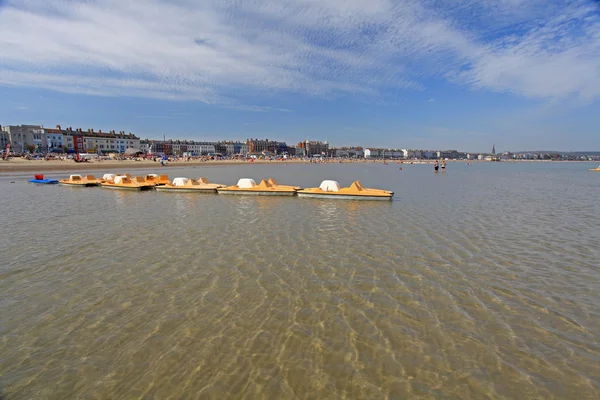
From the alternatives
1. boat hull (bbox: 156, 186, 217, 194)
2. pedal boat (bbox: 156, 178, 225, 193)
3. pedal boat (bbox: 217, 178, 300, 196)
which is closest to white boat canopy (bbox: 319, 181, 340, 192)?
pedal boat (bbox: 217, 178, 300, 196)

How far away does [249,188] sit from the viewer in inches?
1109

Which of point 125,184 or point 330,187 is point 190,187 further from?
point 330,187

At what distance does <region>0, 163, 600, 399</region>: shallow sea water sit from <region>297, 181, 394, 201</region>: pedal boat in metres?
10.2

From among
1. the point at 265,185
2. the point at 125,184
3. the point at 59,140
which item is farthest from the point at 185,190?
the point at 59,140

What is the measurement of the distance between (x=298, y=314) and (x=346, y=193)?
61.6 ft

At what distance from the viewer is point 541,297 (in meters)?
7.85

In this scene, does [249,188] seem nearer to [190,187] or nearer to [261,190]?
[261,190]

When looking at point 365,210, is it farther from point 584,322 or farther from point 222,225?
point 584,322

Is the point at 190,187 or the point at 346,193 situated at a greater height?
the point at 190,187

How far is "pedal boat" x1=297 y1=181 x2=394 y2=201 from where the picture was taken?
24.7 metres

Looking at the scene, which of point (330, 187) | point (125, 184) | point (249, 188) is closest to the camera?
point (330, 187)

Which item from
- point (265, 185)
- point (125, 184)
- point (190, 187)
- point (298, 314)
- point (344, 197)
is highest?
point (265, 185)

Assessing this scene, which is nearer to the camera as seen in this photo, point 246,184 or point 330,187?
point 330,187

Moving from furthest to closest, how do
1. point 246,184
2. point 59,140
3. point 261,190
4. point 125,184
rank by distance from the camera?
1. point 59,140
2. point 125,184
3. point 246,184
4. point 261,190
